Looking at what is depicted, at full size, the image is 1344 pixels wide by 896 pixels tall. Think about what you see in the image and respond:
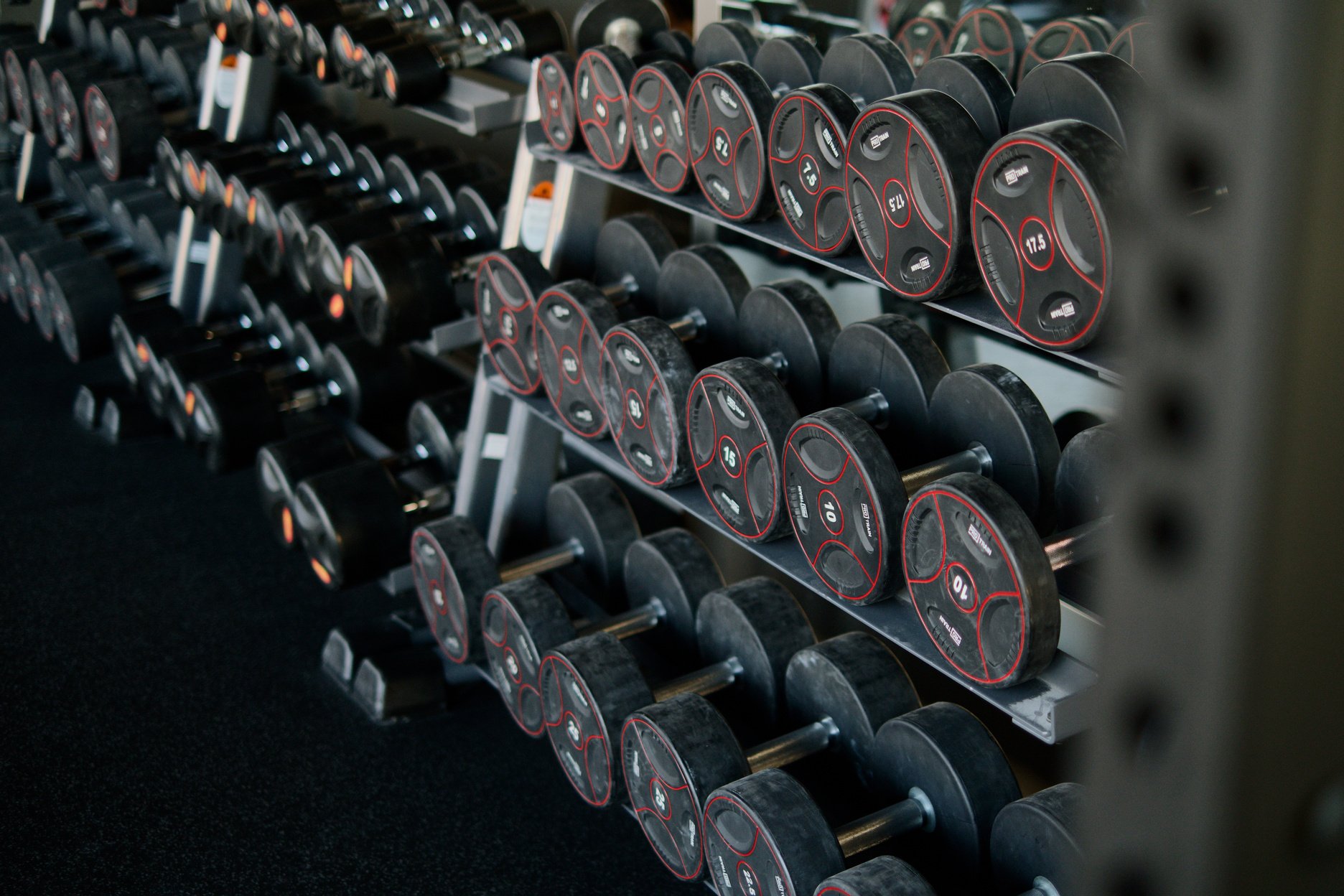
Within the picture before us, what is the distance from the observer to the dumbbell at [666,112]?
5.46ft

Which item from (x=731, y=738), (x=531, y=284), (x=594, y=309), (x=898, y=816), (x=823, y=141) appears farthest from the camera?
(x=531, y=284)

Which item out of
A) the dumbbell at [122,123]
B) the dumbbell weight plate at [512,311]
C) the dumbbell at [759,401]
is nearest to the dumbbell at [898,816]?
the dumbbell at [759,401]

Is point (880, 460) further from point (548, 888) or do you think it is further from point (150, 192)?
point (150, 192)

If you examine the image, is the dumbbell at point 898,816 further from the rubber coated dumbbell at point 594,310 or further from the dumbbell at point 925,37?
the dumbbell at point 925,37

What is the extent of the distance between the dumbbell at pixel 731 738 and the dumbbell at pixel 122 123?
7.72ft

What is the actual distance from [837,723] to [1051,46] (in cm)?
135

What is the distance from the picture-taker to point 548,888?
1.88 m

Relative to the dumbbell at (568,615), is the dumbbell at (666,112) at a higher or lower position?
higher

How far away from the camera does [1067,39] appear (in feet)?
7.10

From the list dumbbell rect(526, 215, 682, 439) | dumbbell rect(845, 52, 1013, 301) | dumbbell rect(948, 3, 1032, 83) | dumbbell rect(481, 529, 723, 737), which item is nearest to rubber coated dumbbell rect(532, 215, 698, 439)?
dumbbell rect(526, 215, 682, 439)

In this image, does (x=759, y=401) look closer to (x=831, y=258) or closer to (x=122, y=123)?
(x=831, y=258)

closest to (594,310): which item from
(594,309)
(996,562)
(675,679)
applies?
(594,309)

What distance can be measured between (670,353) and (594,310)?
209mm

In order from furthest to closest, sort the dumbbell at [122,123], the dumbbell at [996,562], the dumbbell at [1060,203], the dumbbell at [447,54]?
the dumbbell at [122,123] → the dumbbell at [447,54] → the dumbbell at [996,562] → the dumbbell at [1060,203]
